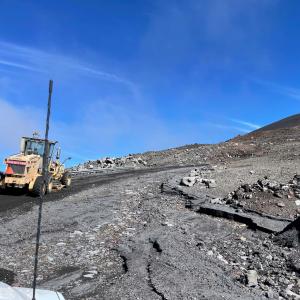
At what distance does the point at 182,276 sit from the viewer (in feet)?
31.0

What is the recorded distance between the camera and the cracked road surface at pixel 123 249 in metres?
8.93

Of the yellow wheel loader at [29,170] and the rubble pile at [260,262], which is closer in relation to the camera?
the rubble pile at [260,262]

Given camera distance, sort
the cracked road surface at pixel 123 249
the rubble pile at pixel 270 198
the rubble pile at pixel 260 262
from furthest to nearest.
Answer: the rubble pile at pixel 270 198, the rubble pile at pixel 260 262, the cracked road surface at pixel 123 249

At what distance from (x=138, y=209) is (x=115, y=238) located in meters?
3.35

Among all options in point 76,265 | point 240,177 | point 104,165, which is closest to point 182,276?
point 76,265

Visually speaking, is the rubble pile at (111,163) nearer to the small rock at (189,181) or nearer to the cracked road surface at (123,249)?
the small rock at (189,181)

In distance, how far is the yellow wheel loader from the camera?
18.7 meters

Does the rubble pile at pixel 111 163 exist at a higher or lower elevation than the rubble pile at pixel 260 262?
higher

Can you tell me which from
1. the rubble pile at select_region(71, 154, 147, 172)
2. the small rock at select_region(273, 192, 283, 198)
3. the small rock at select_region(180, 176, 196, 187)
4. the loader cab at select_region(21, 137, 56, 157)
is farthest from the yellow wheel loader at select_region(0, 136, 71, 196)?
the rubble pile at select_region(71, 154, 147, 172)

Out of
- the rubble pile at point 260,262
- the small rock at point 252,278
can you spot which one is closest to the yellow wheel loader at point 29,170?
the rubble pile at point 260,262

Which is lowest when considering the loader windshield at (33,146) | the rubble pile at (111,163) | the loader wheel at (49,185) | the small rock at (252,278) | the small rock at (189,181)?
the small rock at (252,278)

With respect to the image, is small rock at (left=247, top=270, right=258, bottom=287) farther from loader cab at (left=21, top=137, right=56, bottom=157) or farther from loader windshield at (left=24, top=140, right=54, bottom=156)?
loader windshield at (left=24, top=140, right=54, bottom=156)

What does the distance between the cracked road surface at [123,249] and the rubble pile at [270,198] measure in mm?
1308

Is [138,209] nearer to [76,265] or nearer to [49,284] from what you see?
[76,265]
